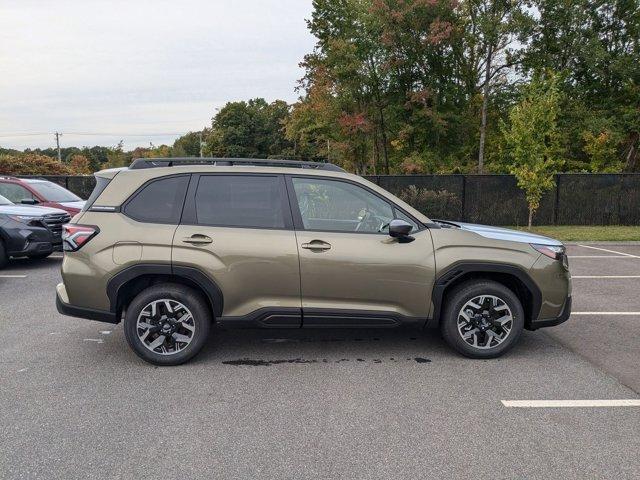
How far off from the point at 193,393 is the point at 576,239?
13084 millimetres

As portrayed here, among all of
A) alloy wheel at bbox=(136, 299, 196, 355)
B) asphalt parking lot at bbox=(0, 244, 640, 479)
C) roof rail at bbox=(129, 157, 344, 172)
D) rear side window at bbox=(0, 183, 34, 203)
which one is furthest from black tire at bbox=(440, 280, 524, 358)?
rear side window at bbox=(0, 183, 34, 203)

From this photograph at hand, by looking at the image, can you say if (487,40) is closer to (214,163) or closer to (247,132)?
(214,163)

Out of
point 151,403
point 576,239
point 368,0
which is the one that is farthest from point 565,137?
point 151,403

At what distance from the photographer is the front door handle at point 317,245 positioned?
4461 millimetres

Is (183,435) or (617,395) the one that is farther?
(617,395)

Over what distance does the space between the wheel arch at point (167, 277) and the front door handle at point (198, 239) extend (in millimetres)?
231

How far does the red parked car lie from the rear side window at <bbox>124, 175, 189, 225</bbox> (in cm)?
754

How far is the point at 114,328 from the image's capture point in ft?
18.7

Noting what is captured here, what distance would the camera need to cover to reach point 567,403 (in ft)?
12.5

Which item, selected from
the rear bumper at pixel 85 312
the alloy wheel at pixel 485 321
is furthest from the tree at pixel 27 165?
the alloy wheel at pixel 485 321

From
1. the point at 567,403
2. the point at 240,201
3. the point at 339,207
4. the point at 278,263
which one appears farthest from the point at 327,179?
the point at 567,403

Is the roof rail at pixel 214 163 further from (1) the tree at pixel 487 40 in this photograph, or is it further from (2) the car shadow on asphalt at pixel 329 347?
(1) the tree at pixel 487 40

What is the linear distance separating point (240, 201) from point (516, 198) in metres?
15.5

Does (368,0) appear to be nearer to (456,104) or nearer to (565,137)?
(456,104)
